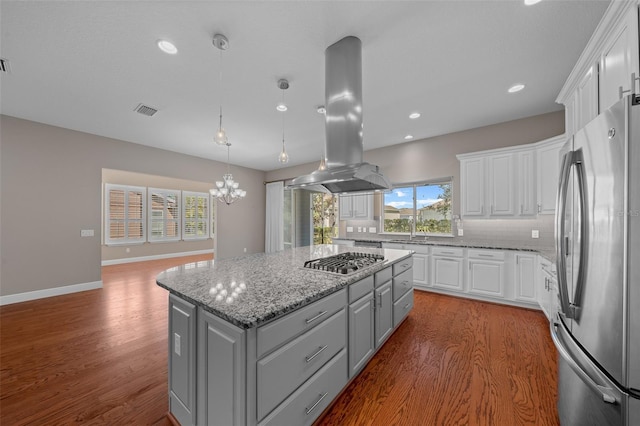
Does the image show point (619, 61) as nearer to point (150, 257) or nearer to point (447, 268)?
point (447, 268)

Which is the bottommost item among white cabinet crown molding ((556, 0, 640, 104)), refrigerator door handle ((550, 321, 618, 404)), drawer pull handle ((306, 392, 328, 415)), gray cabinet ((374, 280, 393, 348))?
drawer pull handle ((306, 392, 328, 415))

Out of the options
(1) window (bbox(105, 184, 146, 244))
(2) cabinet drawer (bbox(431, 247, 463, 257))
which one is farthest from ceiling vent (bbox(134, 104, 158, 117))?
Answer: (1) window (bbox(105, 184, 146, 244))

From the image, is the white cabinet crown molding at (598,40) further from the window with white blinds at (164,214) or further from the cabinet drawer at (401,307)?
the window with white blinds at (164,214)

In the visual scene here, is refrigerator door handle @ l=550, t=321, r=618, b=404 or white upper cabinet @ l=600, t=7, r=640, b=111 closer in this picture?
refrigerator door handle @ l=550, t=321, r=618, b=404

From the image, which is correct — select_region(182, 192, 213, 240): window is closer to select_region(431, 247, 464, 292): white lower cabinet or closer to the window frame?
the window frame

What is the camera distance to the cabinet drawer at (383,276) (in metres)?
2.25

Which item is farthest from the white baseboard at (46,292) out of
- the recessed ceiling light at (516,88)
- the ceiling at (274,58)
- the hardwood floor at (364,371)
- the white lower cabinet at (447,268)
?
the recessed ceiling light at (516,88)

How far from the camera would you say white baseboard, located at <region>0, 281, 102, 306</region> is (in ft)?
12.1

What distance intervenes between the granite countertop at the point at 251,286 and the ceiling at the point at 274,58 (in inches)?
79.2

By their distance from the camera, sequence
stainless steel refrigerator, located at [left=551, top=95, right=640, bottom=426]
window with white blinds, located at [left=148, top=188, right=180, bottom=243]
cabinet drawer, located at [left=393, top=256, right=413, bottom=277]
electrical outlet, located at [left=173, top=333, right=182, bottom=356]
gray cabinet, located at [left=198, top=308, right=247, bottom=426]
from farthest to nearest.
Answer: window with white blinds, located at [left=148, top=188, right=180, bottom=243] → cabinet drawer, located at [left=393, top=256, right=413, bottom=277] → electrical outlet, located at [left=173, top=333, right=182, bottom=356] → gray cabinet, located at [left=198, top=308, right=247, bottom=426] → stainless steel refrigerator, located at [left=551, top=95, right=640, bottom=426]

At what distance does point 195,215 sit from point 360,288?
8.72 metres

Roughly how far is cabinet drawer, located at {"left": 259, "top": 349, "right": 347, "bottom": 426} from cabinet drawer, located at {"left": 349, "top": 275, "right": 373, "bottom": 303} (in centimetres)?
39

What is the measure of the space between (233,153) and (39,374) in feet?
15.5

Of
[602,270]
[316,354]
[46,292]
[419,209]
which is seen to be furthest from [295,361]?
[46,292]
